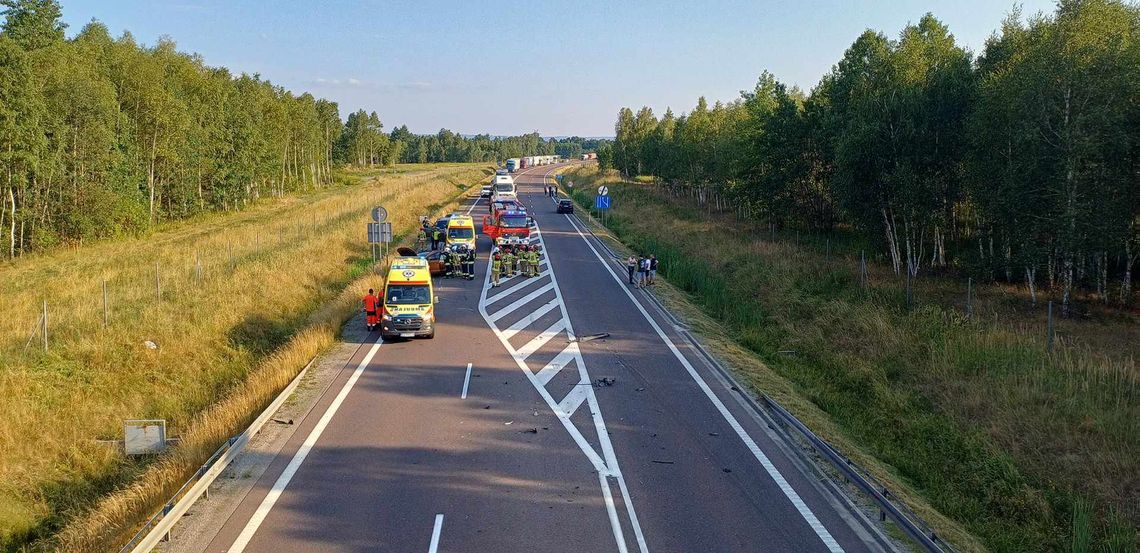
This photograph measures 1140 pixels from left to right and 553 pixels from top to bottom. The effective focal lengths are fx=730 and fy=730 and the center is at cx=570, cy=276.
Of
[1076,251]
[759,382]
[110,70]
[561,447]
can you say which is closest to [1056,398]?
[759,382]

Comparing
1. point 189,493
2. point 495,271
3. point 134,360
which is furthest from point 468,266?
point 189,493

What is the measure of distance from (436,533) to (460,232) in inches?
986

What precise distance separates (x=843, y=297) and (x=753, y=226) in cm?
2328

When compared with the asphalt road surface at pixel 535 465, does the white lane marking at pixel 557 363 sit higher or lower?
higher

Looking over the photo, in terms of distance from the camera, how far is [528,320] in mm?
22078

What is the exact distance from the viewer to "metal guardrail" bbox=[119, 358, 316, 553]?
8219 millimetres

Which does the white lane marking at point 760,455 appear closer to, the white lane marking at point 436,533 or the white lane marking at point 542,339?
the white lane marking at point 542,339

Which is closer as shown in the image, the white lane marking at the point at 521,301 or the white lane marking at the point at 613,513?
the white lane marking at the point at 613,513

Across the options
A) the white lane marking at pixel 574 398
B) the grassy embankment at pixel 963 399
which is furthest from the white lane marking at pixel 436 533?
the grassy embankment at pixel 963 399

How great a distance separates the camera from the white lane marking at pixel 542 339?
18391 mm

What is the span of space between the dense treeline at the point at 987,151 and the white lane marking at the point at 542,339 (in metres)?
14.2

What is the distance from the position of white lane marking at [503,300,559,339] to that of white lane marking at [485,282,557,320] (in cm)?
78

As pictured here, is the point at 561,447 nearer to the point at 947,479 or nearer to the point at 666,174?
the point at 947,479

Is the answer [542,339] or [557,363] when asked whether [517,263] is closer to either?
[542,339]
